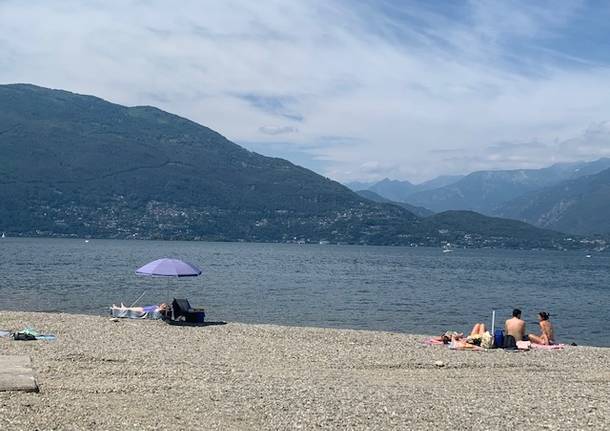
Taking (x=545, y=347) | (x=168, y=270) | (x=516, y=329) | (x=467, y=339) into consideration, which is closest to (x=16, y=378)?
(x=168, y=270)

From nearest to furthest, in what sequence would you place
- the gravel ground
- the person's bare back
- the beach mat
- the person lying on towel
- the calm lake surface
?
the gravel ground → the person lying on towel → the beach mat → the person's bare back → the calm lake surface

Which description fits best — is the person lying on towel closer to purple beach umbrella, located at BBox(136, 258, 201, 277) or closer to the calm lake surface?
purple beach umbrella, located at BBox(136, 258, 201, 277)

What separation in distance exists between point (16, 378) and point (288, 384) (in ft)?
19.0

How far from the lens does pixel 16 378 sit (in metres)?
13.7

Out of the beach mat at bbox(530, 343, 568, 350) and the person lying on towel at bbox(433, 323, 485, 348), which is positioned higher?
the person lying on towel at bbox(433, 323, 485, 348)

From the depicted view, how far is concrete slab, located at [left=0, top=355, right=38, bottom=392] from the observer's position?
43.7 ft

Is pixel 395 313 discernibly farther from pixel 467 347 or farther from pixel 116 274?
pixel 116 274

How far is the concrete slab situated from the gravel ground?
428 mm

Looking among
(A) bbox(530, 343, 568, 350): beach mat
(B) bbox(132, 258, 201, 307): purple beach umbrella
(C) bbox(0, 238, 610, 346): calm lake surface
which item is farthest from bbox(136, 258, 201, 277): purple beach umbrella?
(A) bbox(530, 343, 568, 350): beach mat

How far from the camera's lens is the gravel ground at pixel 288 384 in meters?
12.6

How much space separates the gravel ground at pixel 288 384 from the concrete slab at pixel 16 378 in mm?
428

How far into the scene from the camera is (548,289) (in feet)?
261

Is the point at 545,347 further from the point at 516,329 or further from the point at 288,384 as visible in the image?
the point at 288,384

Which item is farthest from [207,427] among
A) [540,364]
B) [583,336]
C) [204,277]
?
[204,277]
